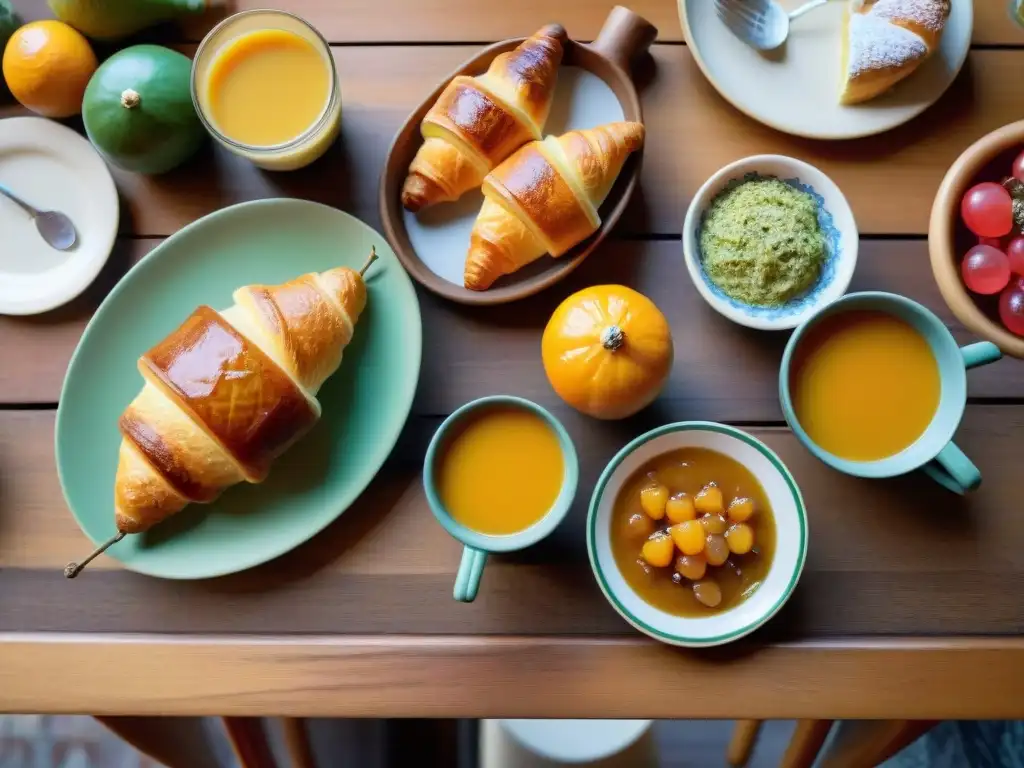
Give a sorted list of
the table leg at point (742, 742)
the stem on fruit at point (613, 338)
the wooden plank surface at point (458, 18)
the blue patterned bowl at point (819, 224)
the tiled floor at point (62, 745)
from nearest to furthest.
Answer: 1. the stem on fruit at point (613, 338)
2. the blue patterned bowl at point (819, 224)
3. the wooden plank surface at point (458, 18)
4. the table leg at point (742, 742)
5. the tiled floor at point (62, 745)

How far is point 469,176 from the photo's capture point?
3.27 feet

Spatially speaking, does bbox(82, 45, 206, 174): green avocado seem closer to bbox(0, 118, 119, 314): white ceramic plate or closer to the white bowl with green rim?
bbox(0, 118, 119, 314): white ceramic plate

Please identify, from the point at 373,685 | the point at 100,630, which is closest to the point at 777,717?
the point at 373,685

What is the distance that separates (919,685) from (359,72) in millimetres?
1038

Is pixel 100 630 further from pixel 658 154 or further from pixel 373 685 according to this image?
pixel 658 154

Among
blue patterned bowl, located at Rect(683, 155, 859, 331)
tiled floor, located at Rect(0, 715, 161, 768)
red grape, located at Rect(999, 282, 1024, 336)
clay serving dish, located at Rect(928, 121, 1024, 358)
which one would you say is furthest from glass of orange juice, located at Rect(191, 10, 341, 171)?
tiled floor, located at Rect(0, 715, 161, 768)

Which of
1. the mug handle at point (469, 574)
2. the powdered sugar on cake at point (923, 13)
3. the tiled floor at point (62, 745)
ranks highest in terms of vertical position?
the powdered sugar on cake at point (923, 13)

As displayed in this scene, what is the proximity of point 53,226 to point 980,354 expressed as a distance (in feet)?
3.72

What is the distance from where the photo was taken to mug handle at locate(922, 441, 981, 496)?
88 centimetres

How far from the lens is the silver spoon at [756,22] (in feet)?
3.47

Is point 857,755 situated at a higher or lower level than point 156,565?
lower

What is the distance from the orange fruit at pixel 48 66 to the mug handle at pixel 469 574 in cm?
76

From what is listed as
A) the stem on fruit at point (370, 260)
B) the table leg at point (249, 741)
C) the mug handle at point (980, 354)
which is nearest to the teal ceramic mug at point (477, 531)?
the stem on fruit at point (370, 260)

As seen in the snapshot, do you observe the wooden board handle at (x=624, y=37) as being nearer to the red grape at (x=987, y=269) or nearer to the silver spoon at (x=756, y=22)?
the silver spoon at (x=756, y=22)
